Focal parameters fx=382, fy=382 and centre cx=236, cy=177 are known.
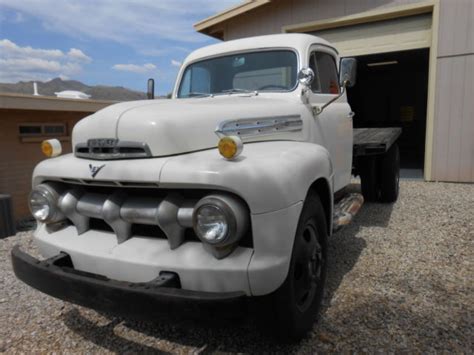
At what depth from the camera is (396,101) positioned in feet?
57.3

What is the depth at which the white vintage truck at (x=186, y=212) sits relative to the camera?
6.11 ft

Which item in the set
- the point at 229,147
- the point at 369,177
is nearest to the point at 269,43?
the point at 229,147

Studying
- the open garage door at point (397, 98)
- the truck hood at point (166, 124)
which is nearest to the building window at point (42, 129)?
the truck hood at point (166, 124)

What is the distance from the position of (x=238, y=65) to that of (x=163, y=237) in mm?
1984

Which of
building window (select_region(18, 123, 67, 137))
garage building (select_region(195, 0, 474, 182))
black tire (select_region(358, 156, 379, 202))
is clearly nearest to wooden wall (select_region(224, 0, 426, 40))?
garage building (select_region(195, 0, 474, 182))

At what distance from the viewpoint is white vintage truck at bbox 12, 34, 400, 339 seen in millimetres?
1863

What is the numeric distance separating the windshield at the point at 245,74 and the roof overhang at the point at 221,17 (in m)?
5.98

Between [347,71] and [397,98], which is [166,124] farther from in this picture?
[397,98]

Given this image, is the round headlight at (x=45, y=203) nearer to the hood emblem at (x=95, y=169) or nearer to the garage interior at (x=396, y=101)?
the hood emblem at (x=95, y=169)

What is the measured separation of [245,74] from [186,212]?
193 centimetres

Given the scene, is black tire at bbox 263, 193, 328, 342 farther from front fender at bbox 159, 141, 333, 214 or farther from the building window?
the building window

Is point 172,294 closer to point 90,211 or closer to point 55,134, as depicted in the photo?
point 90,211

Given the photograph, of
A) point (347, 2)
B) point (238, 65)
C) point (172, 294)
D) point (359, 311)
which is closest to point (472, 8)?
point (347, 2)

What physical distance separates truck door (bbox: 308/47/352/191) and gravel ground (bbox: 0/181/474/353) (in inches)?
36.5
